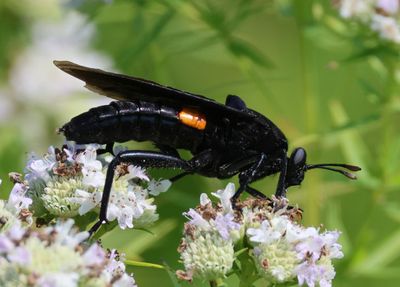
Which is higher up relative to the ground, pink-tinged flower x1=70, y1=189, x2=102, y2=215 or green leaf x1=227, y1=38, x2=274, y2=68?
green leaf x1=227, y1=38, x2=274, y2=68

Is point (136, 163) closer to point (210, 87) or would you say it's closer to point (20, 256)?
point (20, 256)

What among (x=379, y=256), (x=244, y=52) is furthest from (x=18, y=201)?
(x=379, y=256)

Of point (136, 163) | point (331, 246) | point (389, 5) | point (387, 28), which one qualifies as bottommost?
point (331, 246)

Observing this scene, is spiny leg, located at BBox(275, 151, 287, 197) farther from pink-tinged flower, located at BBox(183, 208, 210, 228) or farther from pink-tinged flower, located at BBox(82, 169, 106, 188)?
pink-tinged flower, located at BBox(82, 169, 106, 188)

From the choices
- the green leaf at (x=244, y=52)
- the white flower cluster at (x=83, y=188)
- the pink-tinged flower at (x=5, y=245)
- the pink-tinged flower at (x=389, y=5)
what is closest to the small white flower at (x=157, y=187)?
the white flower cluster at (x=83, y=188)

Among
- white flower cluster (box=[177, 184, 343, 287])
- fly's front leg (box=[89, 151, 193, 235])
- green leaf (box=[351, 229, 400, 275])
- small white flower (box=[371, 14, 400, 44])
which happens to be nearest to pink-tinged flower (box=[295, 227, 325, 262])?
white flower cluster (box=[177, 184, 343, 287])
